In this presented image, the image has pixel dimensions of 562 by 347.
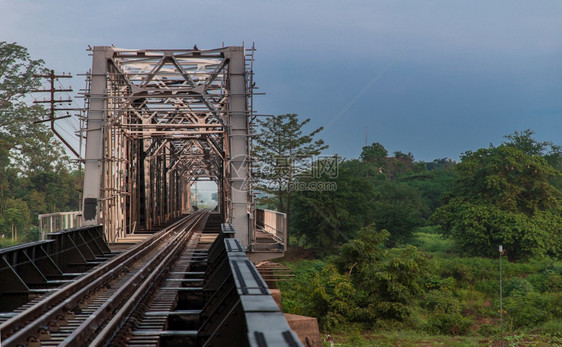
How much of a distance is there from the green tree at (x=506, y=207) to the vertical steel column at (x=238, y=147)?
121 feet

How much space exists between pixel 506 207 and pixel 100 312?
5241cm

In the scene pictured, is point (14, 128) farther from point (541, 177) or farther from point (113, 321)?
point (113, 321)

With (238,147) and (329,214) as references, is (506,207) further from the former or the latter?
(238,147)

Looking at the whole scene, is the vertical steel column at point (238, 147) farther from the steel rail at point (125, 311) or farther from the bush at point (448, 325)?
the bush at point (448, 325)

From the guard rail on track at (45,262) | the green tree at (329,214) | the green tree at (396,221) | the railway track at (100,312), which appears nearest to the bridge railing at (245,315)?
the railway track at (100,312)

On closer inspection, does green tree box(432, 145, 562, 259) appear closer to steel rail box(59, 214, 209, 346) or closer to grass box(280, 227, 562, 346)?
grass box(280, 227, 562, 346)

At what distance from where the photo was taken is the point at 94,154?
64.3 feet

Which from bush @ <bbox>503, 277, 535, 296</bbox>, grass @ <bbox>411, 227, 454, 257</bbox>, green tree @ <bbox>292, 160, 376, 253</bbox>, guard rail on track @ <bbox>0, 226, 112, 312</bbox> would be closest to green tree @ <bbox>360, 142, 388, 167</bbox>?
grass @ <bbox>411, 227, 454, 257</bbox>

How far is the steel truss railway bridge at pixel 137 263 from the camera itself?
6.29 metres

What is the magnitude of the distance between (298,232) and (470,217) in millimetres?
17269

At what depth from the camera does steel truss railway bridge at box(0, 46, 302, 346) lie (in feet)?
20.6

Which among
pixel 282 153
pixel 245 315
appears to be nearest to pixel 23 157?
pixel 282 153

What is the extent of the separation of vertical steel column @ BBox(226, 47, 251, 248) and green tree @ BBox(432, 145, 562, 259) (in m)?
36.9

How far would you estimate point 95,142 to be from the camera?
775 inches
